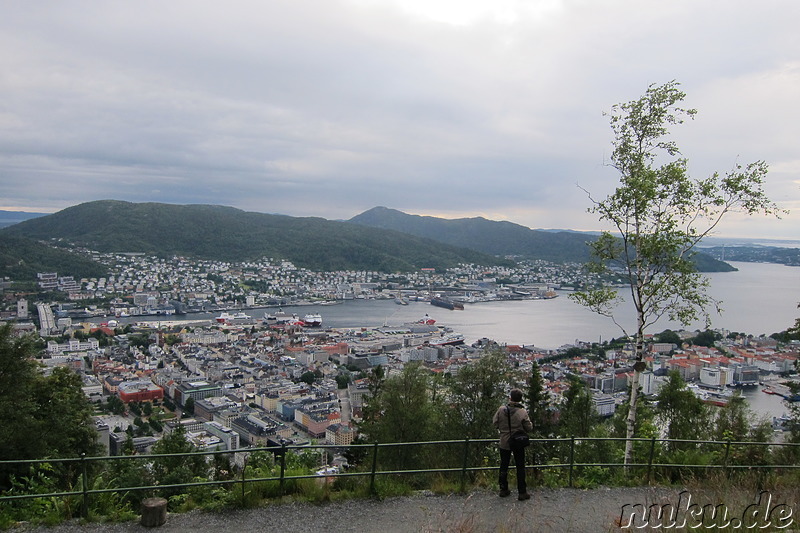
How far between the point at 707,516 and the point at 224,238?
3032 inches

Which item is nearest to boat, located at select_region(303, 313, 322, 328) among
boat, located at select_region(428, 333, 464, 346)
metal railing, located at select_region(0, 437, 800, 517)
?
boat, located at select_region(428, 333, 464, 346)

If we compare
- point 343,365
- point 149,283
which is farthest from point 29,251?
point 343,365

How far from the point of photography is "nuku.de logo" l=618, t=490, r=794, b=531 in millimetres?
2307

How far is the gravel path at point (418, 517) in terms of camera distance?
240 cm

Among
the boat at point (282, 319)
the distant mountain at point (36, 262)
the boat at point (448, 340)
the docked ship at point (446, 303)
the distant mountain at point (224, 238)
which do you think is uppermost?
the distant mountain at point (224, 238)

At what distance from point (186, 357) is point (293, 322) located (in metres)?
12.2

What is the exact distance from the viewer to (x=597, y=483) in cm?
311

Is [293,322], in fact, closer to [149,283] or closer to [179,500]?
[149,283]

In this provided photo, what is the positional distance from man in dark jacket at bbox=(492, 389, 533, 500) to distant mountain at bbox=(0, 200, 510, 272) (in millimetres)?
64414

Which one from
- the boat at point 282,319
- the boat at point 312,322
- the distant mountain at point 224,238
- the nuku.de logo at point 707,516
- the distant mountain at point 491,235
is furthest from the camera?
the distant mountain at point 491,235

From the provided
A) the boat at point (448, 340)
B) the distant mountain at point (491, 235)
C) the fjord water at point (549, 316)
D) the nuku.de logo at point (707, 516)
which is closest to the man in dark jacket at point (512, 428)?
the nuku.de logo at point (707, 516)

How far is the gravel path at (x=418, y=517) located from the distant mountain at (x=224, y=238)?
211 feet

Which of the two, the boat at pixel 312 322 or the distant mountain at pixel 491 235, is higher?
the distant mountain at pixel 491 235

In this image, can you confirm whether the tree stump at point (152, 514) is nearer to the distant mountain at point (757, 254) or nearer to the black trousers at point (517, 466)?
the black trousers at point (517, 466)
